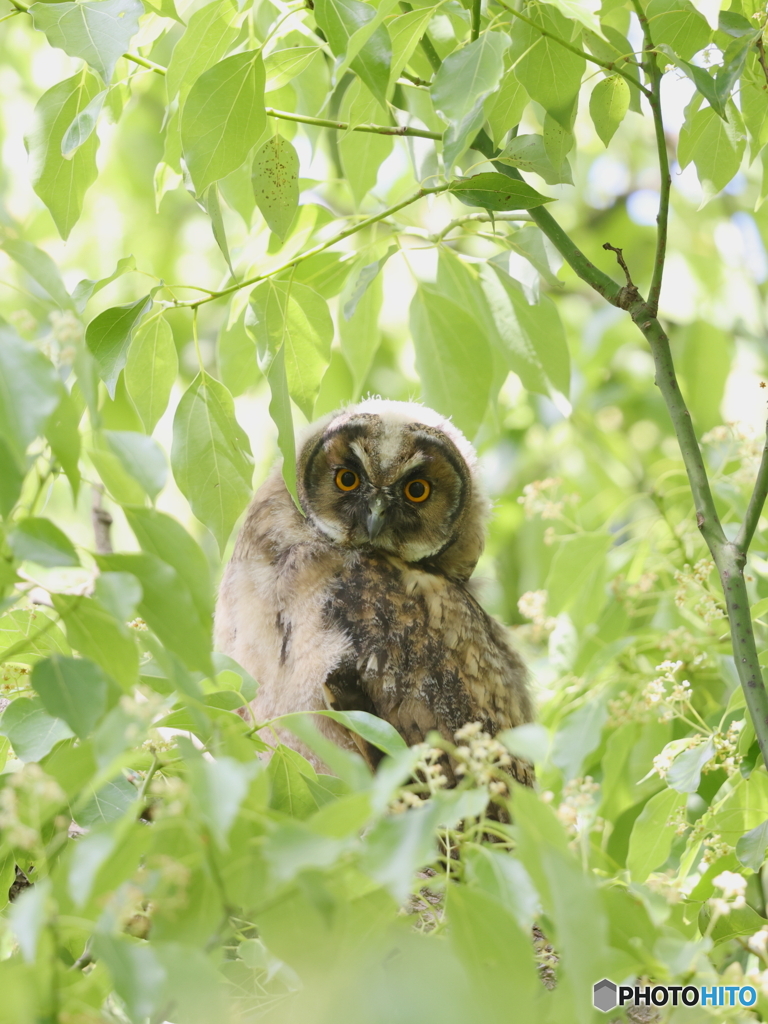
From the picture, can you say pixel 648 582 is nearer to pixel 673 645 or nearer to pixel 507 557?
pixel 673 645

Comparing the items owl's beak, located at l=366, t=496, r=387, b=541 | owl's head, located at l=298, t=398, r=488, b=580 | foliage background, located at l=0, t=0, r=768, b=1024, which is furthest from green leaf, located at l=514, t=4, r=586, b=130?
A: owl's beak, located at l=366, t=496, r=387, b=541

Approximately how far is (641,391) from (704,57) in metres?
3.39

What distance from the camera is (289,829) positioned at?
2.81 feet

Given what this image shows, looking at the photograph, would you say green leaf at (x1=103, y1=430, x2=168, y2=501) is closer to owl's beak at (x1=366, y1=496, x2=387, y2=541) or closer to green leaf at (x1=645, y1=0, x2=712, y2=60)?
green leaf at (x1=645, y1=0, x2=712, y2=60)

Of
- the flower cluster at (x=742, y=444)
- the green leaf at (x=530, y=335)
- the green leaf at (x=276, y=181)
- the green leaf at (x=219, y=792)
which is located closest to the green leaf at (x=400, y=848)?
the green leaf at (x=219, y=792)

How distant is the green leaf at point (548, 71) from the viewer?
63.8 inches

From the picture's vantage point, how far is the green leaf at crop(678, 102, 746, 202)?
1.86 m

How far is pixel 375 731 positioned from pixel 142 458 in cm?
52

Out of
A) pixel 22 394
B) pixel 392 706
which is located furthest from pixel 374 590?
pixel 22 394

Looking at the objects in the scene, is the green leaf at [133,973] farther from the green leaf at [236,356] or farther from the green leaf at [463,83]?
the green leaf at [236,356]

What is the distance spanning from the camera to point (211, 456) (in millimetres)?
1847

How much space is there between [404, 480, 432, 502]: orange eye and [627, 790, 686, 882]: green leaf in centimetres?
141

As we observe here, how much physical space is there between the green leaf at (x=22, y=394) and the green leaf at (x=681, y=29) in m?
1.30

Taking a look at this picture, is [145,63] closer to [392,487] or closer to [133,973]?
[392,487]
